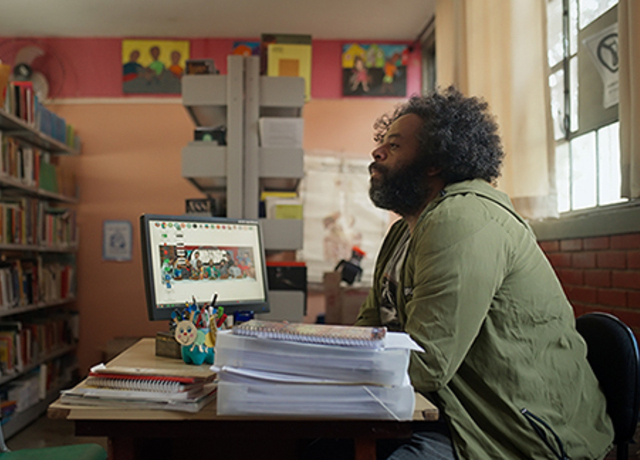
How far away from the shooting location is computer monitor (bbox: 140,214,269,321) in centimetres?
151

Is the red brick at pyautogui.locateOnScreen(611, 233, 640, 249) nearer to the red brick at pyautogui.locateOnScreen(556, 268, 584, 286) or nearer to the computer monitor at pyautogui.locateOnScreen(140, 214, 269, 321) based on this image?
the red brick at pyautogui.locateOnScreen(556, 268, 584, 286)

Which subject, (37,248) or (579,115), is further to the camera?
(37,248)

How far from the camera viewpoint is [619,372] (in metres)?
1.24

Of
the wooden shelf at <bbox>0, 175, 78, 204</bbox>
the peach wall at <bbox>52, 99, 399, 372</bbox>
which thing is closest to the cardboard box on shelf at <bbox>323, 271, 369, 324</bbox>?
the peach wall at <bbox>52, 99, 399, 372</bbox>

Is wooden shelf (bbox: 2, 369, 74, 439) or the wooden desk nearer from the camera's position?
the wooden desk

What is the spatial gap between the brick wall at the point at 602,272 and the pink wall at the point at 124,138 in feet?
8.20

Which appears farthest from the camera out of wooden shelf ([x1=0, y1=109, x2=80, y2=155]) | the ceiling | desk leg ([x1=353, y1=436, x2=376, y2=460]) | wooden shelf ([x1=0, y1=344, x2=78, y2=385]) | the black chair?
the ceiling

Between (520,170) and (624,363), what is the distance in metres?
1.26

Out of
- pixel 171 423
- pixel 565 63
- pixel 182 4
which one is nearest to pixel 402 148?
pixel 171 423

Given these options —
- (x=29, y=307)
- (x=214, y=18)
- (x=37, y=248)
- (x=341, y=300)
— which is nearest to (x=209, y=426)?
(x=341, y=300)

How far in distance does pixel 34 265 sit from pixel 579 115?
352cm

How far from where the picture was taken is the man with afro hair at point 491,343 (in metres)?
1.08

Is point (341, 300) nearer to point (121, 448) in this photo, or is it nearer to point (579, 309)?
point (579, 309)

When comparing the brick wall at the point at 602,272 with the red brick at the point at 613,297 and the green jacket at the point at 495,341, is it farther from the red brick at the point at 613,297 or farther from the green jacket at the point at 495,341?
the green jacket at the point at 495,341
